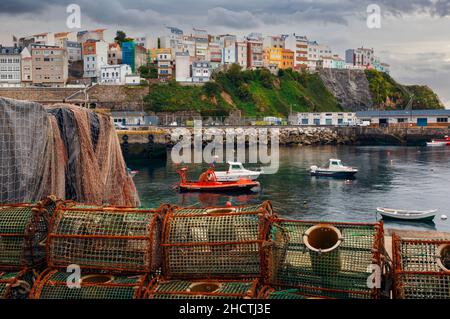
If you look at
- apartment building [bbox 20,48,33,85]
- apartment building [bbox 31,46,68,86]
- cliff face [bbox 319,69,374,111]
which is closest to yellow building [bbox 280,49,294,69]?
cliff face [bbox 319,69,374,111]

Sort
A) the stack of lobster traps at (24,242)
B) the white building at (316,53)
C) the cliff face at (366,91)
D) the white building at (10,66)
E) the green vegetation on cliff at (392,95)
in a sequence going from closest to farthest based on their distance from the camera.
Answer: the stack of lobster traps at (24,242), the white building at (10,66), the cliff face at (366,91), the green vegetation on cliff at (392,95), the white building at (316,53)

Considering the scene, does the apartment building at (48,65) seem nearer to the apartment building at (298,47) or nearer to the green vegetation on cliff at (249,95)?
the green vegetation on cliff at (249,95)

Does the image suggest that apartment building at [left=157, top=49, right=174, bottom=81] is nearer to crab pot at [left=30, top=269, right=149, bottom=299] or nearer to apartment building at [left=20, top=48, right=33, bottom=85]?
apartment building at [left=20, top=48, right=33, bottom=85]

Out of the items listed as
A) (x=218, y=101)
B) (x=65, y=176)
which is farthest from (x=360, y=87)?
(x=65, y=176)

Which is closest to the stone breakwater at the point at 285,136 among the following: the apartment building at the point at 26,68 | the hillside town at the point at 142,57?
the hillside town at the point at 142,57

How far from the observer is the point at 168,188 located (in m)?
33.7

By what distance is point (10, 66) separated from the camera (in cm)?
9362

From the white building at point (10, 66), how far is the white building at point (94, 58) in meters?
11.6

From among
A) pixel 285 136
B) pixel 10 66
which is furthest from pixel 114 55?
pixel 285 136

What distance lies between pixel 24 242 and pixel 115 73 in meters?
89.3

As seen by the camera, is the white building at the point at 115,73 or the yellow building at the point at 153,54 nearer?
the white building at the point at 115,73

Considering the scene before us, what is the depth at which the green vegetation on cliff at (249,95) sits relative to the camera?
88.1m
